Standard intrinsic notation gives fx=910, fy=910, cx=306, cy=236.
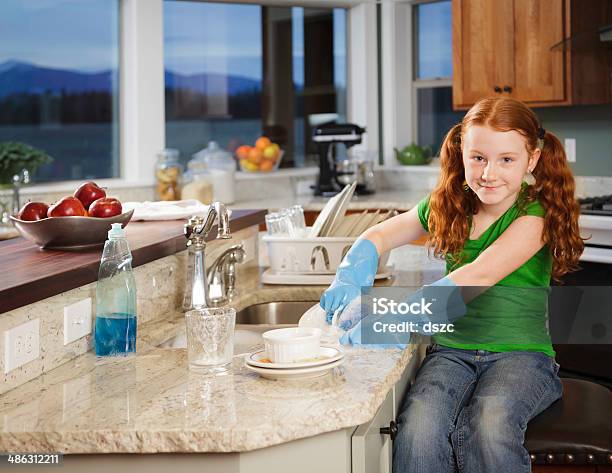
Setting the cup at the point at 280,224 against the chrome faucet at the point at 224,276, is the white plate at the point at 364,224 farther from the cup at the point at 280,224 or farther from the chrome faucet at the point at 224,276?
the chrome faucet at the point at 224,276

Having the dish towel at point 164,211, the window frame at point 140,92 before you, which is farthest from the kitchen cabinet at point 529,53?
the dish towel at point 164,211

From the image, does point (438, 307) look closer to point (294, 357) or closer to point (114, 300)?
point (294, 357)

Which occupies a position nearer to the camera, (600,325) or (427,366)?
(427,366)

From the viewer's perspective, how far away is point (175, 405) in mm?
1422

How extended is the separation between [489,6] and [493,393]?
3.11 m

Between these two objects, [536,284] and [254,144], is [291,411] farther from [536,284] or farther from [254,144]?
[254,144]

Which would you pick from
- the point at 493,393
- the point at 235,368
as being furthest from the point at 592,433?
the point at 235,368

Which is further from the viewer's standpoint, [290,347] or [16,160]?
[16,160]

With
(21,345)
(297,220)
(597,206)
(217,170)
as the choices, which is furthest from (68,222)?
(217,170)

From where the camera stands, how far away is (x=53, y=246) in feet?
6.54

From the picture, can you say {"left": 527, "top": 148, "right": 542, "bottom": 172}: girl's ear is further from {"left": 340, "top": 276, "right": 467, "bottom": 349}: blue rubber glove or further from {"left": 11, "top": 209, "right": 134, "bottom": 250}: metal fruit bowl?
{"left": 11, "top": 209, "right": 134, "bottom": 250}: metal fruit bowl

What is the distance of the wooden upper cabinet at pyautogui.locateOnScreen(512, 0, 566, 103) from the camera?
4.26 m

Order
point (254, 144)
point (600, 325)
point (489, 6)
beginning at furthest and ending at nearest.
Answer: point (254, 144) < point (489, 6) < point (600, 325)

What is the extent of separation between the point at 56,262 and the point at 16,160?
2.42 meters
